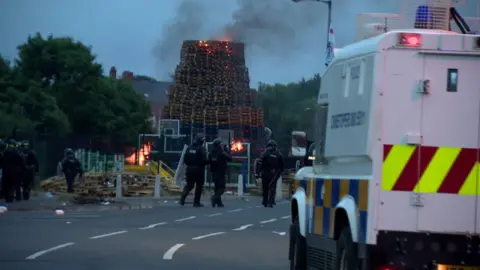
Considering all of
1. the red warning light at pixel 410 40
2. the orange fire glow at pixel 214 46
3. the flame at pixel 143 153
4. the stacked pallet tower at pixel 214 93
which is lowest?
the flame at pixel 143 153

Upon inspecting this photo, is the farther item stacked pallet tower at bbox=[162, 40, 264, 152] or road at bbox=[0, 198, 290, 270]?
stacked pallet tower at bbox=[162, 40, 264, 152]

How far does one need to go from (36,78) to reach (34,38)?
3475mm

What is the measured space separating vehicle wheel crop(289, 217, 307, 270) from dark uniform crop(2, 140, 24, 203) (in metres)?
19.8

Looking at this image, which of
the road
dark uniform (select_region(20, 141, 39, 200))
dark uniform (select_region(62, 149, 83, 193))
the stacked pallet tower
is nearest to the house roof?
the stacked pallet tower

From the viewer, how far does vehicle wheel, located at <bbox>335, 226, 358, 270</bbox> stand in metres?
11.6

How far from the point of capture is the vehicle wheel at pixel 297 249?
14.5 metres

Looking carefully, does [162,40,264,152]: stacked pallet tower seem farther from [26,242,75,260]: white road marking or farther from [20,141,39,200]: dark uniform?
[26,242,75,260]: white road marking

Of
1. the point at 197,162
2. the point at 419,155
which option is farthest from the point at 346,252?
the point at 197,162

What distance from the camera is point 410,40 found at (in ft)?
36.7

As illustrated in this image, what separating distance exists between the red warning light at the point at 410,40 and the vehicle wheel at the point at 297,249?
3.92 meters

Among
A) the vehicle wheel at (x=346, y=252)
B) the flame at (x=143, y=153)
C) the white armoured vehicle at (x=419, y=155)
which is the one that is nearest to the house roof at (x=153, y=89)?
the flame at (x=143, y=153)

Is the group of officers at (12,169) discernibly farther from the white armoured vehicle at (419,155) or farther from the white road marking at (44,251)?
the white armoured vehicle at (419,155)

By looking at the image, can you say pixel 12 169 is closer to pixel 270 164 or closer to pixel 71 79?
pixel 270 164

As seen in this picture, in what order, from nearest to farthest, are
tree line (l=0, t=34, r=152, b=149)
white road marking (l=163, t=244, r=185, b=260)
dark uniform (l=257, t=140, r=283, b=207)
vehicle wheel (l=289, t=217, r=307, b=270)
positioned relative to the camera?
1. vehicle wheel (l=289, t=217, r=307, b=270)
2. white road marking (l=163, t=244, r=185, b=260)
3. dark uniform (l=257, t=140, r=283, b=207)
4. tree line (l=0, t=34, r=152, b=149)
